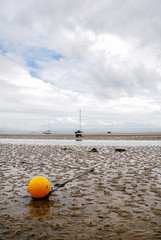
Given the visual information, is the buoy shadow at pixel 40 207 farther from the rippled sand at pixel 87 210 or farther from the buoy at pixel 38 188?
the buoy at pixel 38 188

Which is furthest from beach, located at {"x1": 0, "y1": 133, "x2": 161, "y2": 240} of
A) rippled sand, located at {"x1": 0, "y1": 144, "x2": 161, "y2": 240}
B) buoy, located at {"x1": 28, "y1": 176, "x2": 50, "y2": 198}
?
buoy, located at {"x1": 28, "y1": 176, "x2": 50, "y2": 198}

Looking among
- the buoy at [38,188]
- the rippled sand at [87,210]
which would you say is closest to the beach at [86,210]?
the rippled sand at [87,210]

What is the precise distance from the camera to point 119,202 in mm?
7180

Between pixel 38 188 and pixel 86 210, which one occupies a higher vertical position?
pixel 38 188

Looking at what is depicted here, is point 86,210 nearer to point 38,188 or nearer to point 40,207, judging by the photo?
point 40,207

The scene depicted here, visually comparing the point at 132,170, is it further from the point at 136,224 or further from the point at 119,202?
the point at 136,224

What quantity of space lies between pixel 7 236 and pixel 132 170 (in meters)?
9.56

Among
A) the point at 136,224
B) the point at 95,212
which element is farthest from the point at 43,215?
the point at 136,224

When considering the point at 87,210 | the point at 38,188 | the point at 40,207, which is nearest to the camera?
the point at 87,210

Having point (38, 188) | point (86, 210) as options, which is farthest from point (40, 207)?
point (86, 210)

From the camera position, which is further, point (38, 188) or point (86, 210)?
point (38, 188)

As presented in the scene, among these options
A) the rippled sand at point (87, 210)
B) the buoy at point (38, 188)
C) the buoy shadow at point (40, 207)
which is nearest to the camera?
the rippled sand at point (87, 210)

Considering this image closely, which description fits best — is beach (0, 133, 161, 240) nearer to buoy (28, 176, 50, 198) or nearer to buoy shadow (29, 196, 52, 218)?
buoy shadow (29, 196, 52, 218)

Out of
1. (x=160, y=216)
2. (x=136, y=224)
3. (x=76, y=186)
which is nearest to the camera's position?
(x=136, y=224)
